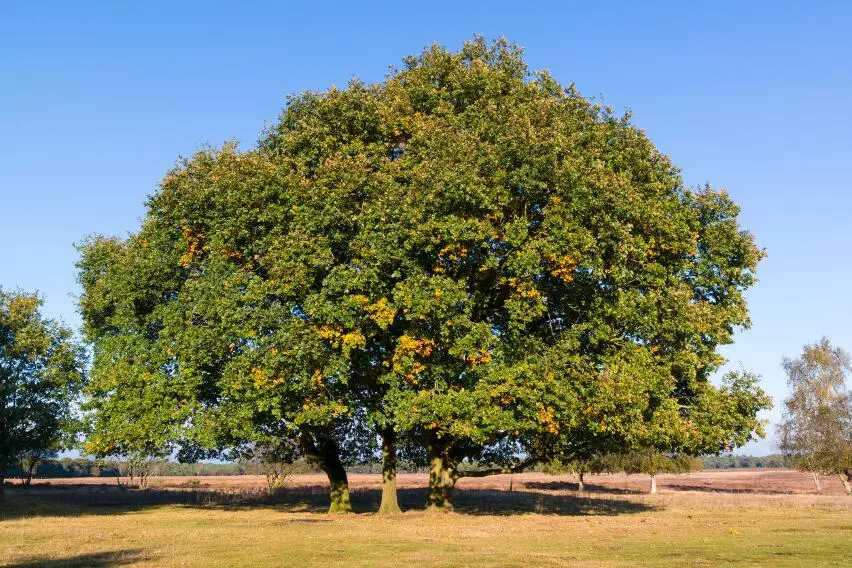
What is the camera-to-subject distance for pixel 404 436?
1719 inches

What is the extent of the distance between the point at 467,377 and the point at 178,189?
19575mm

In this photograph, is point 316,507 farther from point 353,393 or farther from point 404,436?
point 353,393

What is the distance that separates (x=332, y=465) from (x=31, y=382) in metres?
22.3

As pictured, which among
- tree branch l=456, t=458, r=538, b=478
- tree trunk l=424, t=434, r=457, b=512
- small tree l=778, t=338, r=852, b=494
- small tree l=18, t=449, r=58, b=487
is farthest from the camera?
small tree l=778, t=338, r=852, b=494

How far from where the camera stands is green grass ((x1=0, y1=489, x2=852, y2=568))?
2081 cm

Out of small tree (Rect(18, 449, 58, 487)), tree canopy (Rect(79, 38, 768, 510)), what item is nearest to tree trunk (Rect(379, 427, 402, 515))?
tree canopy (Rect(79, 38, 768, 510))

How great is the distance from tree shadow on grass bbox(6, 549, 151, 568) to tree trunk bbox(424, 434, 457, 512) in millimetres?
21355

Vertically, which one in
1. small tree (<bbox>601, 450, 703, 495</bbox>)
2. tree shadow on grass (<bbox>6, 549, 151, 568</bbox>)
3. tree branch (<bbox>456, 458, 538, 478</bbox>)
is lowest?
small tree (<bbox>601, 450, 703, 495</bbox>)

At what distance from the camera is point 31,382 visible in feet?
163

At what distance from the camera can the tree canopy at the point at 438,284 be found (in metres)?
32.3

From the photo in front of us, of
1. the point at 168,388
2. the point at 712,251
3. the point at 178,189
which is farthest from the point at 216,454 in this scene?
the point at 712,251

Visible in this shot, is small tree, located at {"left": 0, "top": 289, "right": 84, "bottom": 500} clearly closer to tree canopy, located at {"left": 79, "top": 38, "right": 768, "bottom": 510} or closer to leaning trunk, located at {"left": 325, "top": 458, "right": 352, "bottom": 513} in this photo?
tree canopy, located at {"left": 79, "top": 38, "right": 768, "bottom": 510}

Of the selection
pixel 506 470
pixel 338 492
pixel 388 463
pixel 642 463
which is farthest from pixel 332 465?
pixel 642 463

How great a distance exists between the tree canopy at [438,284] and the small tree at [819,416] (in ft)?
183
